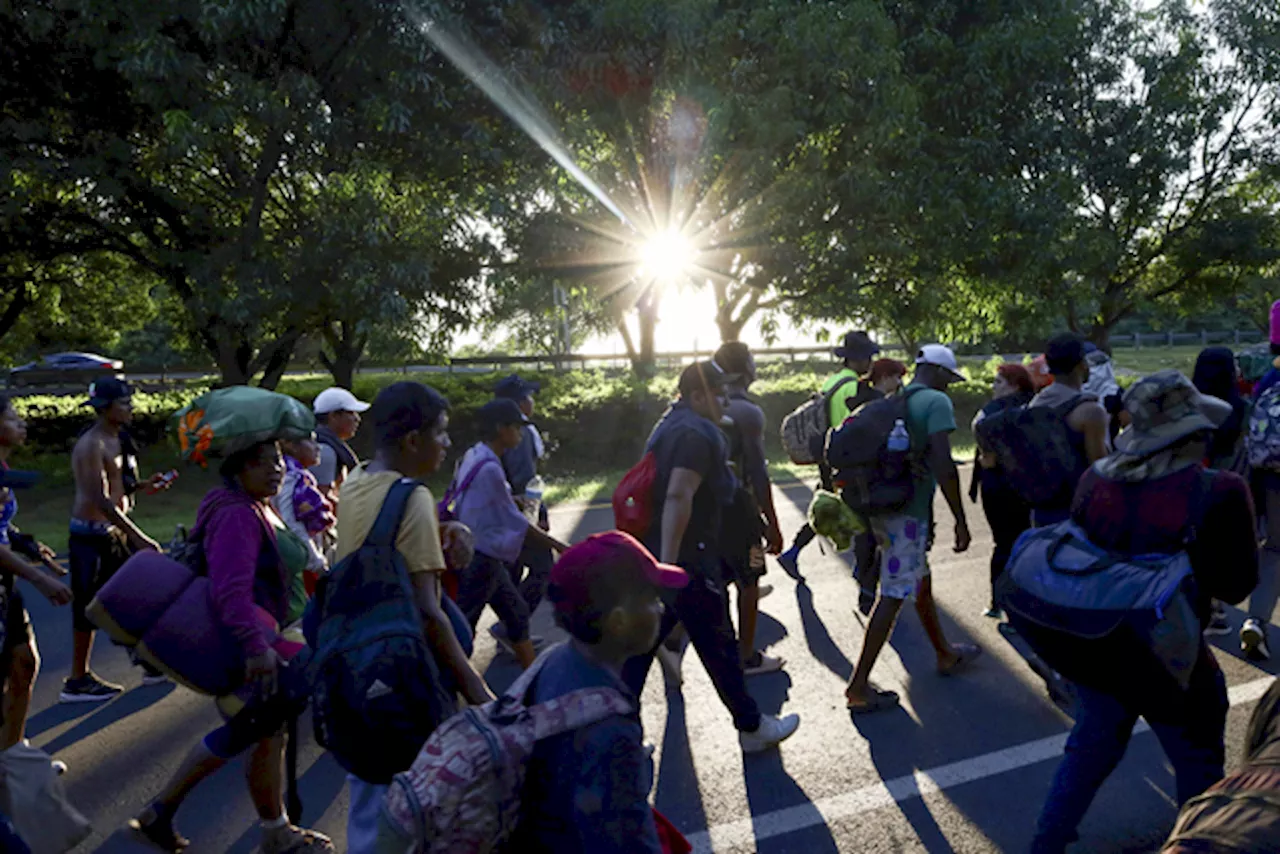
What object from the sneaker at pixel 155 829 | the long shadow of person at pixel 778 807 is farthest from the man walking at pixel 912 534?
the sneaker at pixel 155 829

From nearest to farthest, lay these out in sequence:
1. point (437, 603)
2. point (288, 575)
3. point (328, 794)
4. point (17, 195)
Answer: point (437, 603) → point (288, 575) → point (328, 794) → point (17, 195)

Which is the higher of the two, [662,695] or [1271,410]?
[1271,410]

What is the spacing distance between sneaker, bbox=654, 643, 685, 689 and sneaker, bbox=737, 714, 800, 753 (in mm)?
913

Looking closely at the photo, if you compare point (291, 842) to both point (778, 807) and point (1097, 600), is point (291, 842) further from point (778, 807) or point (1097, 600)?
point (1097, 600)

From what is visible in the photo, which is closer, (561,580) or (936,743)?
(561,580)

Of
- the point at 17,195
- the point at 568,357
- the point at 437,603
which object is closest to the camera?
the point at 437,603

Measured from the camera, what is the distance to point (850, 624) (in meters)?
6.30

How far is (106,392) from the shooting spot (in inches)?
207

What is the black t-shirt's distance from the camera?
405cm

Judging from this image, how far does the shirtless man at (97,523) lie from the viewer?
5.18 m

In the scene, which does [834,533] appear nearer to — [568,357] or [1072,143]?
[1072,143]

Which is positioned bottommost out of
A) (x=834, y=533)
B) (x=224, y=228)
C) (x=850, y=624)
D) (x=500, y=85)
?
(x=850, y=624)

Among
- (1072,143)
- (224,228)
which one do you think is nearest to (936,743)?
(224,228)

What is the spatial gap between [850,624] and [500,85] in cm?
1005
